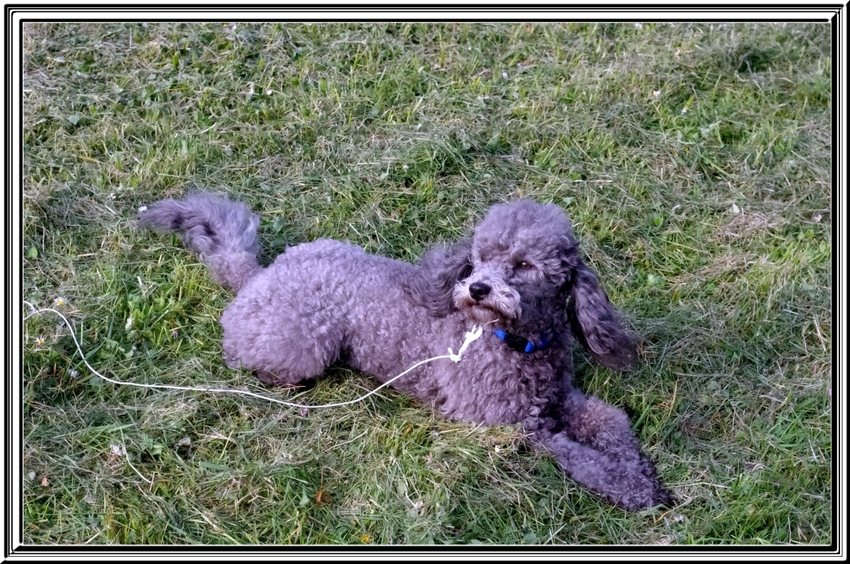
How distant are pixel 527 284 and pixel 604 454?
888mm

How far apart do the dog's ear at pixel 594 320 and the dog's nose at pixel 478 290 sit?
472 millimetres

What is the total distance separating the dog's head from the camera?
144 inches

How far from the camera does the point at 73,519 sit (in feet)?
11.1

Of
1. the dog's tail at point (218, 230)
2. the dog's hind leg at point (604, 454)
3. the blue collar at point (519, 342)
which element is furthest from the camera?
the dog's tail at point (218, 230)

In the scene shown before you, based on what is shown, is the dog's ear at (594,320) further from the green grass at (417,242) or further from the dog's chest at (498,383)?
the green grass at (417,242)

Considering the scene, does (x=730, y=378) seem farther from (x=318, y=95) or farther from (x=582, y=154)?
(x=318, y=95)

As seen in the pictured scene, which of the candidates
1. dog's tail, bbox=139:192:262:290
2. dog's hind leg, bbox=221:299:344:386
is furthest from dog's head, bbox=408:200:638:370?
dog's tail, bbox=139:192:262:290

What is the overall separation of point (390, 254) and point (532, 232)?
5.00 feet

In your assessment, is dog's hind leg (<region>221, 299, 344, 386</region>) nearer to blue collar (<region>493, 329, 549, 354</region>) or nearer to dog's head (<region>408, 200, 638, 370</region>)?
dog's head (<region>408, 200, 638, 370</region>)

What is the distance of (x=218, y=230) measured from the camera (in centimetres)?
454

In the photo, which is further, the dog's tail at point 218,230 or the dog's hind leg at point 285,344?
the dog's tail at point 218,230

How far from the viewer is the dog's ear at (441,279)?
12.8 feet

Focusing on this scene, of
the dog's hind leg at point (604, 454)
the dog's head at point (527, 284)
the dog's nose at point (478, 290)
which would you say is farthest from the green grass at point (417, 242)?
the dog's nose at point (478, 290)

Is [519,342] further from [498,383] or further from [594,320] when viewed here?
[594,320]
